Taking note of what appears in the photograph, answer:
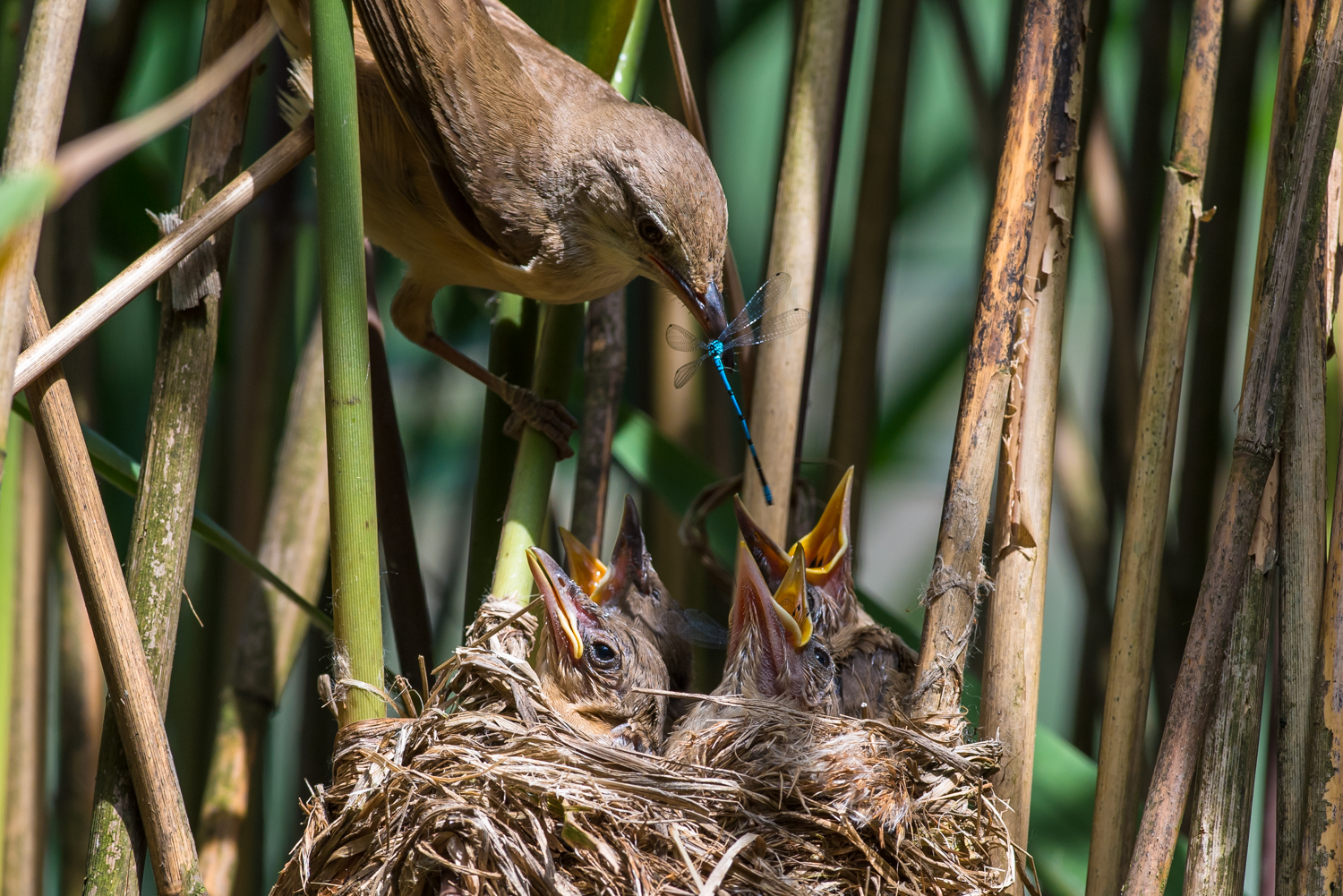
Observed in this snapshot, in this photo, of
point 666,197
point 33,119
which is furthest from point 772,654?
point 33,119

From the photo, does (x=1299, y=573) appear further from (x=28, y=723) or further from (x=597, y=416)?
(x=28, y=723)

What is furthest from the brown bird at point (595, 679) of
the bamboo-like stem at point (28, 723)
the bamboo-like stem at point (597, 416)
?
the bamboo-like stem at point (28, 723)

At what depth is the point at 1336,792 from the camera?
82cm

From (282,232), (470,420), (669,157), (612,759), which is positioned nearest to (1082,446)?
(669,157)

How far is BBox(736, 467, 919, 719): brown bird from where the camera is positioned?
135cm

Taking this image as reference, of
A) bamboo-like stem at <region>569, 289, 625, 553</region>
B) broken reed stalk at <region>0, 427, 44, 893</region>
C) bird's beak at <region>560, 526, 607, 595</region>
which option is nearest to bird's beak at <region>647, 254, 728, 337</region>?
bamboo-like stem at <region>569, 289, 625, 553</region>

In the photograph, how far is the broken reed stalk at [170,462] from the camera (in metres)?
0.87

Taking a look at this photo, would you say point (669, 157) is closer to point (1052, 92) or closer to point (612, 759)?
point (1052, 92)

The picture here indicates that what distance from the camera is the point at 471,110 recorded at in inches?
48.9

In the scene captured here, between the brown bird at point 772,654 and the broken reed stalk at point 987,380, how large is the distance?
0.88 ft

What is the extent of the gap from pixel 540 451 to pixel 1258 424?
719 mm

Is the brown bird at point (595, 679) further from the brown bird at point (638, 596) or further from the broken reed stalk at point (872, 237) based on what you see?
the broken reed stalk at point (872, 237)

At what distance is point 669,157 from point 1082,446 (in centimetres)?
97

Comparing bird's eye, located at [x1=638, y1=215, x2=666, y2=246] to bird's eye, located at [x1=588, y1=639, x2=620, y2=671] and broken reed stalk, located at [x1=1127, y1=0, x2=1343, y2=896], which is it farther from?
broken reed stalk, located at [x1=1127, y1=0, x2=1343, y2=896]
